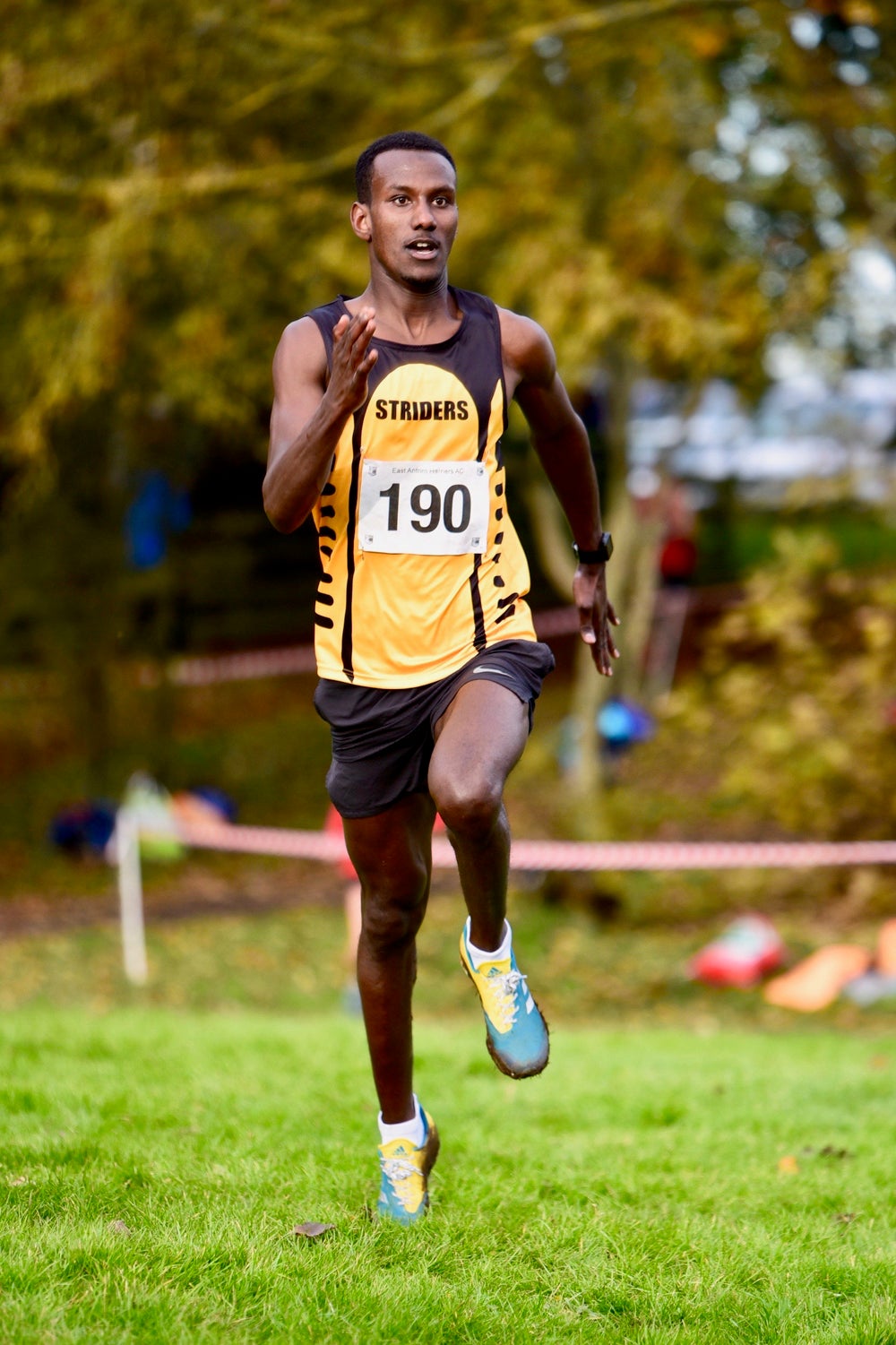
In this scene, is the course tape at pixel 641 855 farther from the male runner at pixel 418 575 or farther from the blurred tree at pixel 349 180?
the male runner at pixel 418 575

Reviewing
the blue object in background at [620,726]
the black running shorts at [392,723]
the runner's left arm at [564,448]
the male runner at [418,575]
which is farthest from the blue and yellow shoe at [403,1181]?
the blue object in background at [620,726]

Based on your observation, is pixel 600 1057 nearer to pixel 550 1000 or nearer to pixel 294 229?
pixel 550 1000

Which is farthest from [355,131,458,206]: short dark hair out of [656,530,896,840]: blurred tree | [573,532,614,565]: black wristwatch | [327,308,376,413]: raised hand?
[656,530,896,840]: blurred tree

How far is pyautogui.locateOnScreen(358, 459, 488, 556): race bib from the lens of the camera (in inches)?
142

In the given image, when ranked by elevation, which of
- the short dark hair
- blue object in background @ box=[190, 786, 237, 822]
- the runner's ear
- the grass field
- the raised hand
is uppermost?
the short dark hair

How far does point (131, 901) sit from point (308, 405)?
825 cm

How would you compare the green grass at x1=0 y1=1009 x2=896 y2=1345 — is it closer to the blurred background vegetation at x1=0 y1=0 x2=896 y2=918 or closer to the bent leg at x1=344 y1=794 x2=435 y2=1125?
the bent leg at x1=344 y1=794 x2=435 y2=1125

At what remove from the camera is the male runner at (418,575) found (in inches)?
141

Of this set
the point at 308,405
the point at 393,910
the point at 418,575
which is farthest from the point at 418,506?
the point at 393,910

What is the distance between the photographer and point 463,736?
3.47 meters

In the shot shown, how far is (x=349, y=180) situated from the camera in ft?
37.4

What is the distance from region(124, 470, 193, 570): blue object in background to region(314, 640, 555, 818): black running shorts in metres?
11.4

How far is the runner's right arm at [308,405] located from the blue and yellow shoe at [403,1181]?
62.9 inches

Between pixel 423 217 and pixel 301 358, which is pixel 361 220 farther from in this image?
pixel 301 358
